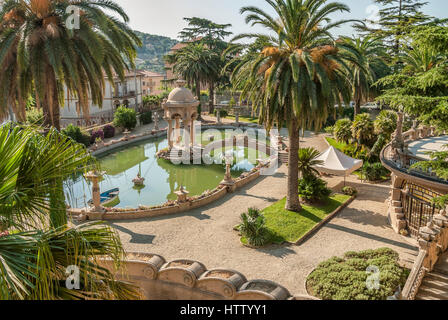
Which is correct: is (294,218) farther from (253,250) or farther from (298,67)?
(298,67)

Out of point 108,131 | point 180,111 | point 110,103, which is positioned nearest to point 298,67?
point 180,111

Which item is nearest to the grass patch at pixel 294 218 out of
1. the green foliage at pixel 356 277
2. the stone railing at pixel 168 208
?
the stone railing at pixel 168 208

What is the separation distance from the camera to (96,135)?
3681 centimetres

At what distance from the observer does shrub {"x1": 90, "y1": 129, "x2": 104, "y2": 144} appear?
36.3 m

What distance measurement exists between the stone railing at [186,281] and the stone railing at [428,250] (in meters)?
4.57

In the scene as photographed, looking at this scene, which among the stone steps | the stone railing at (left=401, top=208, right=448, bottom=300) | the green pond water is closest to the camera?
the stone railing at (left=401, top=208, right=448, bottom=300)

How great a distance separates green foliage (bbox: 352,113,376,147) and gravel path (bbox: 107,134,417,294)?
6.68 metres

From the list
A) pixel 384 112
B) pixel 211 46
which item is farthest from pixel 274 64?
pixel 211 46

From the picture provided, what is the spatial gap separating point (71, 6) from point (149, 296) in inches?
451

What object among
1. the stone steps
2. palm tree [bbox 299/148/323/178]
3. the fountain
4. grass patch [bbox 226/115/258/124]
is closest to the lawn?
palm tree [bbox 299/148/323/178]

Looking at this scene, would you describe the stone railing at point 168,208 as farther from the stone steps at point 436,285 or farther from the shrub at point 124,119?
the shrub at point 124,119

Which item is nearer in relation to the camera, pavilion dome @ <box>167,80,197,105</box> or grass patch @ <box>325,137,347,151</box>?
pavilion dome @ <box>167,80,197,105</box>

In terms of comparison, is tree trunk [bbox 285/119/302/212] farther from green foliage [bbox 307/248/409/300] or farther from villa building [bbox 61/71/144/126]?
villa building [bbox 61/71/144/126]

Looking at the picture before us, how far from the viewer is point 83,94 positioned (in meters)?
17.1
